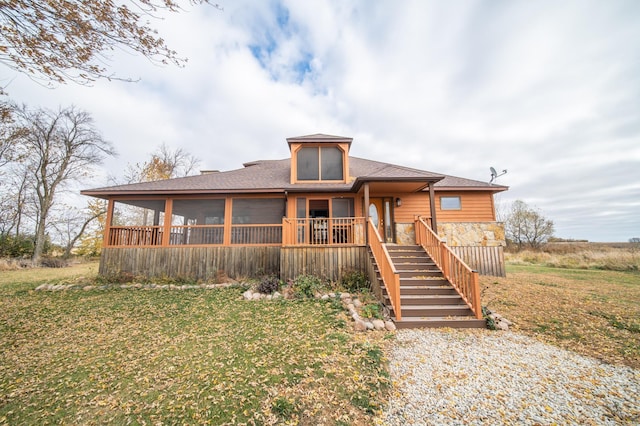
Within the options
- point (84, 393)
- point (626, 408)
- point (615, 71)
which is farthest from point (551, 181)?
point (84, 393)

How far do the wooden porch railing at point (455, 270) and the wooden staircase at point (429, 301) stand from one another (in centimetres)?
13

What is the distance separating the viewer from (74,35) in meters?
3.43

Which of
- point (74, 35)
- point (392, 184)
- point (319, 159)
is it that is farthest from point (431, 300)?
point (74, 35)

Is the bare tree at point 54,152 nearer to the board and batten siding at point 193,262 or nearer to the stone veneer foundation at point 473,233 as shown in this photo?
the board and batten siding at point 193,262

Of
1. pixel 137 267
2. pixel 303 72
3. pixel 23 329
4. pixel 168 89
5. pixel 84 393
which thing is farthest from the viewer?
pixel 303 72

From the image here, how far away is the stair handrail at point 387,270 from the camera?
16.6 feet

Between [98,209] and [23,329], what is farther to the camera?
[98,209]

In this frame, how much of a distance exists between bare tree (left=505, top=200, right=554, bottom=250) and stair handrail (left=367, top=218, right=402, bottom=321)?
28173 mm

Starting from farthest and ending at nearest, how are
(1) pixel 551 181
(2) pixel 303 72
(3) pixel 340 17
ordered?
(1) pixel 551 181
(2) pixel 303 72
(3) pixel 340 17

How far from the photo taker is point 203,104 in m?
10.7

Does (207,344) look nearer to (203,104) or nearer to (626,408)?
(626,408)

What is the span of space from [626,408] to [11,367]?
823 cm

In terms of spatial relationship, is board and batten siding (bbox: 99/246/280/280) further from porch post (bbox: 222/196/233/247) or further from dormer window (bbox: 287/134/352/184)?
dormer window (bbox: 287/134/352/184)

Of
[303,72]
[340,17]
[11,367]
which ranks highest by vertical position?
[303,72]
